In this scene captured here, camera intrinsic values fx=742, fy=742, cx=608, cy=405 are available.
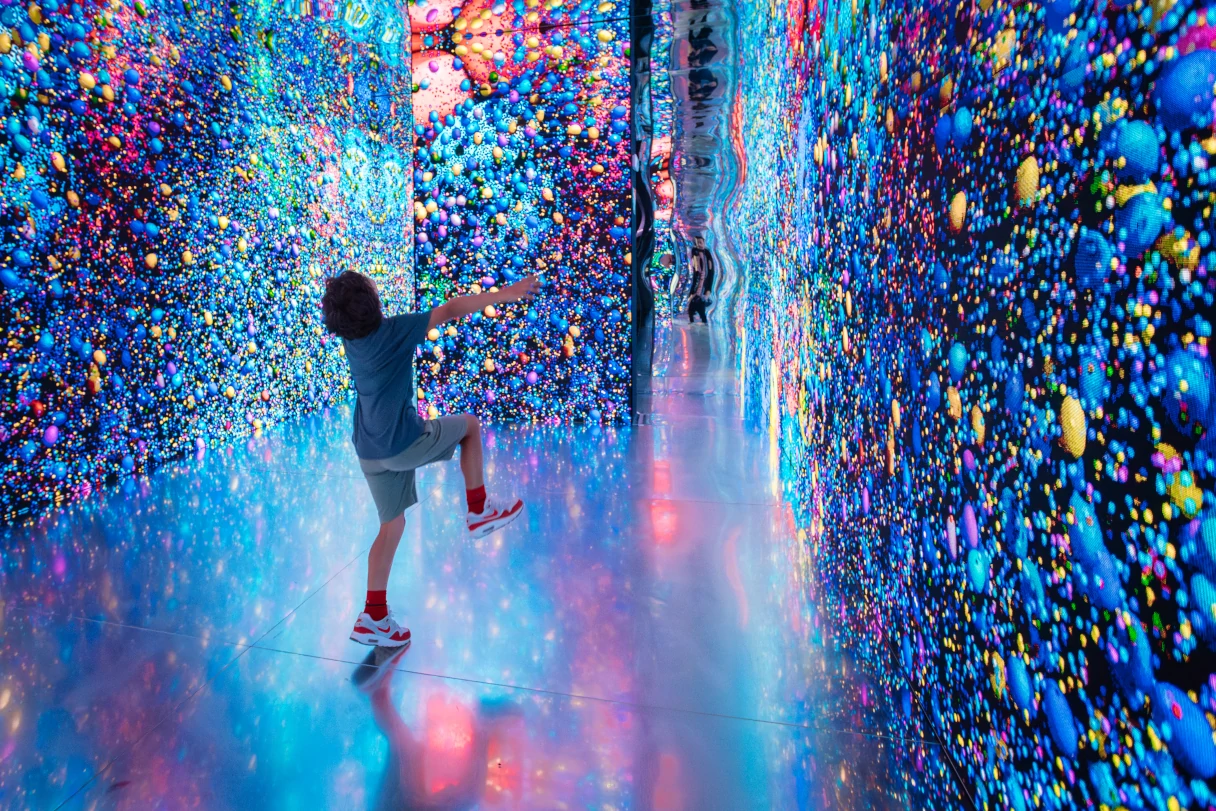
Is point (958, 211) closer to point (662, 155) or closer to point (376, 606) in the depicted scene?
point (376, 606)

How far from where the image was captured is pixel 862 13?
2.00 m

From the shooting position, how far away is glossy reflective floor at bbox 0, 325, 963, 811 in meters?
1.55

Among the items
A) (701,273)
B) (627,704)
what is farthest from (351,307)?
(701,273)

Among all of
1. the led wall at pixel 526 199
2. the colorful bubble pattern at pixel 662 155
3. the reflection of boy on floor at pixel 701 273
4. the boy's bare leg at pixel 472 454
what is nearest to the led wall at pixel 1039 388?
the boy's bare leg at pixel 472 454

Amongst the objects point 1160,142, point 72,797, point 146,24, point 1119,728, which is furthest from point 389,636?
point 146,24

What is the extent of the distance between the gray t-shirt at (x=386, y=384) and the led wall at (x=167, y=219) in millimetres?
2063

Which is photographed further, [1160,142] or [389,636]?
[389,636]

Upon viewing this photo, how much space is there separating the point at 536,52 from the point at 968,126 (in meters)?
4.06

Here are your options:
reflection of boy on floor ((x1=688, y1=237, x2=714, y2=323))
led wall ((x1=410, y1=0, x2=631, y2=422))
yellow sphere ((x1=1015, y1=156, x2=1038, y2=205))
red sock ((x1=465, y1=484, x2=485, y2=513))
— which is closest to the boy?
red sock ((x1=465, y1=484, x2=485, y2=513))

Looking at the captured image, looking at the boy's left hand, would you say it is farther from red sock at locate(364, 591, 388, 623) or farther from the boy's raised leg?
red sock at locate(364, 591, 388, 623)

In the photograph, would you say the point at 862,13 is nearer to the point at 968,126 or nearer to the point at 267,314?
the point at 968,126

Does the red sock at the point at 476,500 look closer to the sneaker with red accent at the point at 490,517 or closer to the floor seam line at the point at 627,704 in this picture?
the sneaker with red accent at the point at 490,517

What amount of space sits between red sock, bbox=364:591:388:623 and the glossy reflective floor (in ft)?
0.37

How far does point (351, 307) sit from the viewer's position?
196 centimetres
